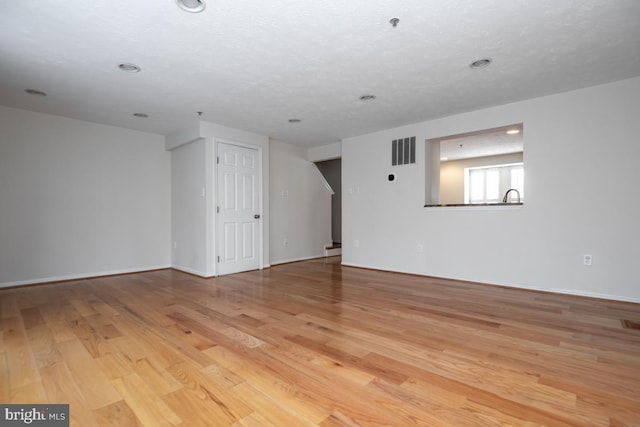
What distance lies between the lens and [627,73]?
124 inches

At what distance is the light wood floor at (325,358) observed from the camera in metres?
1.49

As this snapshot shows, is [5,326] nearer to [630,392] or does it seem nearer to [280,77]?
[280,77]

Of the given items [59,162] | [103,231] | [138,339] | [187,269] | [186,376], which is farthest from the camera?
[187,269]

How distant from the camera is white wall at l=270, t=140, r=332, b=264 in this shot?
599 cm

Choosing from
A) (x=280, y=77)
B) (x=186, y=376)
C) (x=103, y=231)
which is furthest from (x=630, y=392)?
(x=103, y=231)

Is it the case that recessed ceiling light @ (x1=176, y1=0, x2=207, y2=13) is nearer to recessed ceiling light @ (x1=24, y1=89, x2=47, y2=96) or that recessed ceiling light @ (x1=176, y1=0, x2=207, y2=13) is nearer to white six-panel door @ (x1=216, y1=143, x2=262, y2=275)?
recessed ceiling light @ (x1=24, y1=89, x2=47, y2=96)

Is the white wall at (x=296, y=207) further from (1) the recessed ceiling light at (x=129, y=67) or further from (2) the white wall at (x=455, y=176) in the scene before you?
(2) the white wall at (x=455, y=176)

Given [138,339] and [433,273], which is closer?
[138,339]

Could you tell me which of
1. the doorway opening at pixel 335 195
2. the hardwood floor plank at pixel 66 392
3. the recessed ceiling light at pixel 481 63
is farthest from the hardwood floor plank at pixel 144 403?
the doorway opening at pixel 335 195

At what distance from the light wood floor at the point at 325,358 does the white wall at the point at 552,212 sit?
44 cm

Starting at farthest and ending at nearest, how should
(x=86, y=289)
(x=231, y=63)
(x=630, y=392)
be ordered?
(x=86, y=289) < (x=231, y=63) < (x=630, y=392)

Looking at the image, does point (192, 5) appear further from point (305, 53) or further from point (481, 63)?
point (481, 63)

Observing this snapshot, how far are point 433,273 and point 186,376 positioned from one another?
151 inches

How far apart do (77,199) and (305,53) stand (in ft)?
14.0
